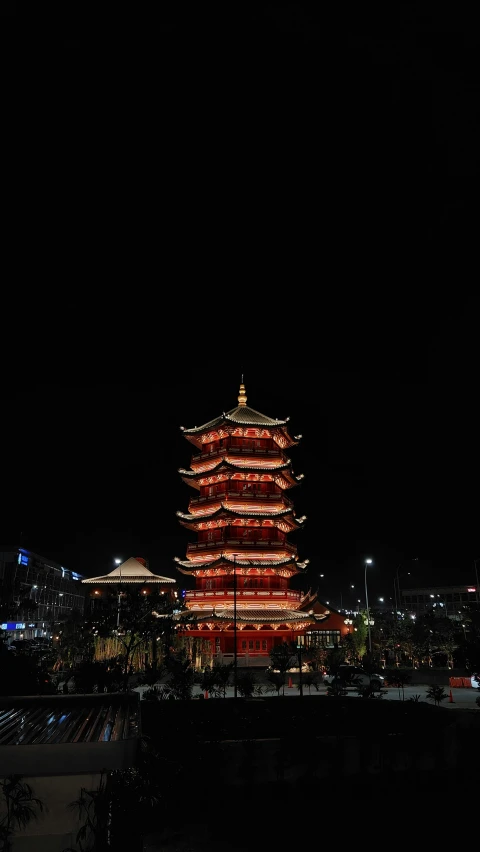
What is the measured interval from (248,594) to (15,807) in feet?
143

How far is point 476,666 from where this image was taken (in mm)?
29672

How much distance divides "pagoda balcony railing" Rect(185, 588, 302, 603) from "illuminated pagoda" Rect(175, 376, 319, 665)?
82 millimetres

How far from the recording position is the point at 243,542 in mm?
52844

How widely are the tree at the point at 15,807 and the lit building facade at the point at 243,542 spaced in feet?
129

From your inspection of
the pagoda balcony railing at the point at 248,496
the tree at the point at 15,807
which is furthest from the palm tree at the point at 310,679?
the tree at the point at 15,807

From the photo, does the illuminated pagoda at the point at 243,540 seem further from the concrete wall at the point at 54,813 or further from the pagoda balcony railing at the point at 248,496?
the concrete wall at the point at 54,813

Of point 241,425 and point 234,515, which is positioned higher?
point 241,425

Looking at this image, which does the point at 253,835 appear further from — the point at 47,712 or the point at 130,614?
the point at 130,614

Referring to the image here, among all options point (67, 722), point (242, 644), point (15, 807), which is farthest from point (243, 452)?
point (15, 807)

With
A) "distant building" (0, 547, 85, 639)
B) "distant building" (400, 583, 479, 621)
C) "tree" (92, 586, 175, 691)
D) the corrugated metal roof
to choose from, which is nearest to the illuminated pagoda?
"tree" (92, 586, 175, 691)

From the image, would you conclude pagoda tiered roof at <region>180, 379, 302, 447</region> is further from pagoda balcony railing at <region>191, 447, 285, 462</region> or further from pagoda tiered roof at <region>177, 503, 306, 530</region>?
pagoda tiered roof at <region>177, 503, 306, 530</region>

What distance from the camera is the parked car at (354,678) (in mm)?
32531

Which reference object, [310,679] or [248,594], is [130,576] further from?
[310,679]

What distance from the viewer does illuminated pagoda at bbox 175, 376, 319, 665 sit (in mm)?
50281
